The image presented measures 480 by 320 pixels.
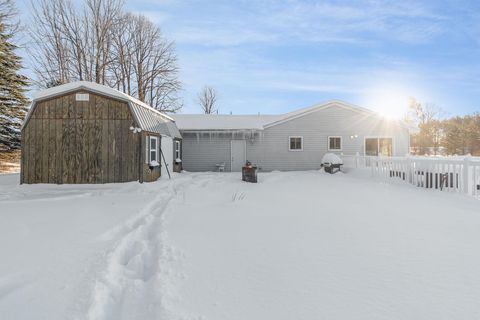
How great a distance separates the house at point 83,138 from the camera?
33.3 feet

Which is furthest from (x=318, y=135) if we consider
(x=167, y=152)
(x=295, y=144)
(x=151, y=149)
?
(x=151, y=149)

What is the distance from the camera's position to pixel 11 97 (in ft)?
77.1

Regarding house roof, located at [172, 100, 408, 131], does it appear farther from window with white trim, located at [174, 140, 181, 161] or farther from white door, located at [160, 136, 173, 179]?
white door, located at [160, 136, 173, 179]

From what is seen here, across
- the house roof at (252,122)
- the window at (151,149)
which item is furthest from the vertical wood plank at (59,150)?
the house roof at (252,122)

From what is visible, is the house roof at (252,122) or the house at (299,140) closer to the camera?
the house roof at (252,122)

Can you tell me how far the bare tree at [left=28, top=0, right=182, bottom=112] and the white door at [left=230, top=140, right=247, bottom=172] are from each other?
1161 centimetres

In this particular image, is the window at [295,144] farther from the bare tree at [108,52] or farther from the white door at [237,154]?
the bare tree at [108,52]

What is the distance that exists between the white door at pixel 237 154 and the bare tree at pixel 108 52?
38.1ft

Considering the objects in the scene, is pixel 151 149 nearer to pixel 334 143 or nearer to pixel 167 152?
pixel 167 152

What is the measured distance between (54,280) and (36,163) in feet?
31.5

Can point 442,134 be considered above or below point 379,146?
above

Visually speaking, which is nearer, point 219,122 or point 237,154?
point 237,154

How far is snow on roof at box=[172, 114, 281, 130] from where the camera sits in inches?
659

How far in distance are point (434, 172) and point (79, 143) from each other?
464 inches
